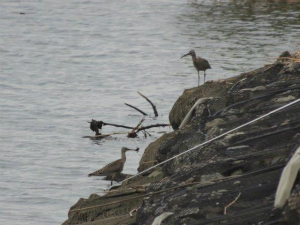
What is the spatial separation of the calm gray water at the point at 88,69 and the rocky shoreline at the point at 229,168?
5.73m

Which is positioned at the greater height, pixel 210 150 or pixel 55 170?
pixel 210 150

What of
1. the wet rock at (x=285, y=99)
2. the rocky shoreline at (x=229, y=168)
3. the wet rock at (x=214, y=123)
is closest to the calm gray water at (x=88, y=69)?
the rocky shoreline at (x=229, y=168)

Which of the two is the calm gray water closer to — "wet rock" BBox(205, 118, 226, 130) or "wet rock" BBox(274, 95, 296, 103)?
"wet rock" BBox(205, 118, 226, 130)

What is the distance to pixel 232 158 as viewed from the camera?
6.14 metres

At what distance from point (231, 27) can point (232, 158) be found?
32884mm

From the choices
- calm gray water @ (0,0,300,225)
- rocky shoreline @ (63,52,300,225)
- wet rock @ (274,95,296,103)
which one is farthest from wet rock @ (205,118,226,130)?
calm gray water @ (0,0,300,225)

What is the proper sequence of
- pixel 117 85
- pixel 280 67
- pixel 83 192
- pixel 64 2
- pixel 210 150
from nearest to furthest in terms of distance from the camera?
1. pixel 210 150
2. pixel 280 67
3. pixel 83 192
4. pixel 117 85
5. pixel 64 2

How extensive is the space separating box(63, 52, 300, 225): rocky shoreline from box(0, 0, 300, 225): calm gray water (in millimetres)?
5730

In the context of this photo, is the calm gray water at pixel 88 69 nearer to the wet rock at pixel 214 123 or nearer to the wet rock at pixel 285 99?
the wet rock at pixel 214 123

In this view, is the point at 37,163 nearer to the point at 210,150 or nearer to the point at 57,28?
the point at 210,150

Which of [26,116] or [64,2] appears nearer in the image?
[26,116]

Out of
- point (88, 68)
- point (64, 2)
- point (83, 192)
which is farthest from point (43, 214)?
point (64, 2)

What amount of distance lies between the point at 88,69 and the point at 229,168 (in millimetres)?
24599

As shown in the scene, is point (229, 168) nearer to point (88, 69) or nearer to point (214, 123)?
point (214, 123)
